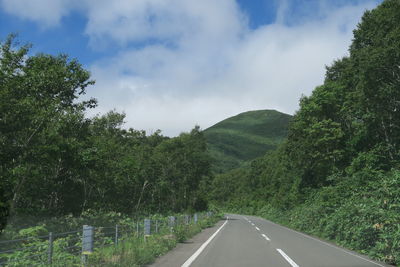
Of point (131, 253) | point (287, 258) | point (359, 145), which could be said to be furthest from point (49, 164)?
point (359, 145)

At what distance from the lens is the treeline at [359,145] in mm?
12664

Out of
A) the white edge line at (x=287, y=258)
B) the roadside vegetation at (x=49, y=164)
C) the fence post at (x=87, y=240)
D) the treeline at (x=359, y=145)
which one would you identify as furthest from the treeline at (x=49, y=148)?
the treeline at (x=359, y=145)

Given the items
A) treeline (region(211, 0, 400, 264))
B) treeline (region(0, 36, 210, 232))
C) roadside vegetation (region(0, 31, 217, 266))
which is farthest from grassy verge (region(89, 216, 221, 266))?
treeline (region(211, 0, 400, 264))

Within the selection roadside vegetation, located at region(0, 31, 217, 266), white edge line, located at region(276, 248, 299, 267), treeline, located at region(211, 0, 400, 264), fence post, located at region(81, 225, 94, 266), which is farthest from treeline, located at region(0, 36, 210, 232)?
treeline, located at region(211, 0, 400, 264)

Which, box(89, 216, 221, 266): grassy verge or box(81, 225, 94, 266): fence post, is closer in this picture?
box(81, 225, 94, 266): fence post

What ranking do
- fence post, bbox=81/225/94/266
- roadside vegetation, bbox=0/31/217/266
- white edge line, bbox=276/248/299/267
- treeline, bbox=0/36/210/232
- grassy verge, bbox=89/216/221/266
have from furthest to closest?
treeline, bbox=0/36/210/232 < roadside vegetation, bbox=0/31/217/266 < white edge line, bbox=276/248/299/267 < grassy verge, bbox=89/216/221/266 < fence post, bbox=81/225/94/266

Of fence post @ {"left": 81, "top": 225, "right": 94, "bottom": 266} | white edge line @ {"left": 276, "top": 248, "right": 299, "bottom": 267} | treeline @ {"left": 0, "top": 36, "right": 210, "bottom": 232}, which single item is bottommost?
white edge line @ {"left": 276, "top": 248, "right": 299, "bottom": 267}

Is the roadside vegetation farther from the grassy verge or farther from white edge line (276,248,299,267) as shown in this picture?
white edge line (276,248,299,267)

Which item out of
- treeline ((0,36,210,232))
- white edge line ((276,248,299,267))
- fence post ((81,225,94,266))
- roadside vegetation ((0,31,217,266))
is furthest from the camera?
treeline ((0,36,210,232))

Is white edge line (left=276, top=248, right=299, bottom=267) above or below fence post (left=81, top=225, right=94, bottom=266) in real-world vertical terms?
below

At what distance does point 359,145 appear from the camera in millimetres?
30438

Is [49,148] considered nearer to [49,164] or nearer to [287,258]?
[49,164]

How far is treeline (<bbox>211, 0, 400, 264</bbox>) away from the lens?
41.5 feet

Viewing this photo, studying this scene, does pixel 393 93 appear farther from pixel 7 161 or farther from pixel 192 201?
pixel 192 201
